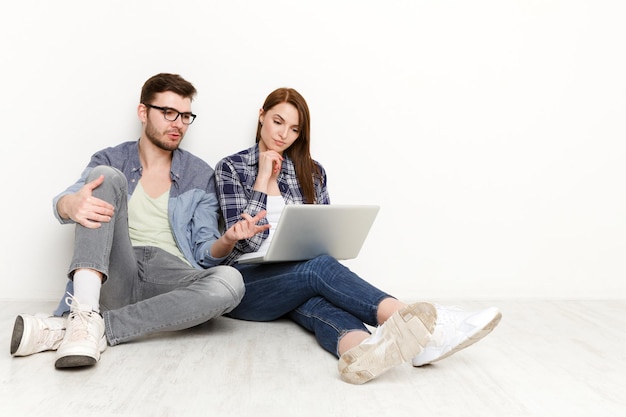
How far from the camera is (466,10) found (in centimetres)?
331

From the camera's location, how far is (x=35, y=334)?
2104mm

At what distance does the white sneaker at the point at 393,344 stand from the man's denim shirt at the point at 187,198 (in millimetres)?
902

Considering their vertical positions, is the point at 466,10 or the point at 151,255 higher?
the point at 466,10

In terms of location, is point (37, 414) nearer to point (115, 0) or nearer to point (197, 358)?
point (197, 358)

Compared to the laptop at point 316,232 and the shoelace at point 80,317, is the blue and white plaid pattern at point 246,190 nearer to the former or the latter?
the laptop at point 316,232

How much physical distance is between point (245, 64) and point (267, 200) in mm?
722

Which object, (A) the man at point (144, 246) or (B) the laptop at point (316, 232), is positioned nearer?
(A) the man at point (144, 246)

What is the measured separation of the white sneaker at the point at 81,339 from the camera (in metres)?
1.96

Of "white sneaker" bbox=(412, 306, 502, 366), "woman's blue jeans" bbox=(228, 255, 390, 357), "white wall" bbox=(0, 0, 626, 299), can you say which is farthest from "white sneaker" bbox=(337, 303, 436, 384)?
"white wall" bbox=(0, 0, 626, 299)

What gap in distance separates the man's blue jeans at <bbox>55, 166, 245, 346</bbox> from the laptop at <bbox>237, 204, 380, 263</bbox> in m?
0.20

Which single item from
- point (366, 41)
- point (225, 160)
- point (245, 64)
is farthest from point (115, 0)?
point (366, 41)

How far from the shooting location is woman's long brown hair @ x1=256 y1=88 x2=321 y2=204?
113 inches

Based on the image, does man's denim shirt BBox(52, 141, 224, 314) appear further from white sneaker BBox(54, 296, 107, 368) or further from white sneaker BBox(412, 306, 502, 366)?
white sneaker BBox(412, 306, 502, 366)

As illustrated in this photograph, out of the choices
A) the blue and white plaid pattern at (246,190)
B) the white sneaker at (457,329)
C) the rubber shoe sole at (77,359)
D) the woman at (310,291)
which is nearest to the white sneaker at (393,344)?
the woman at (310,291)
